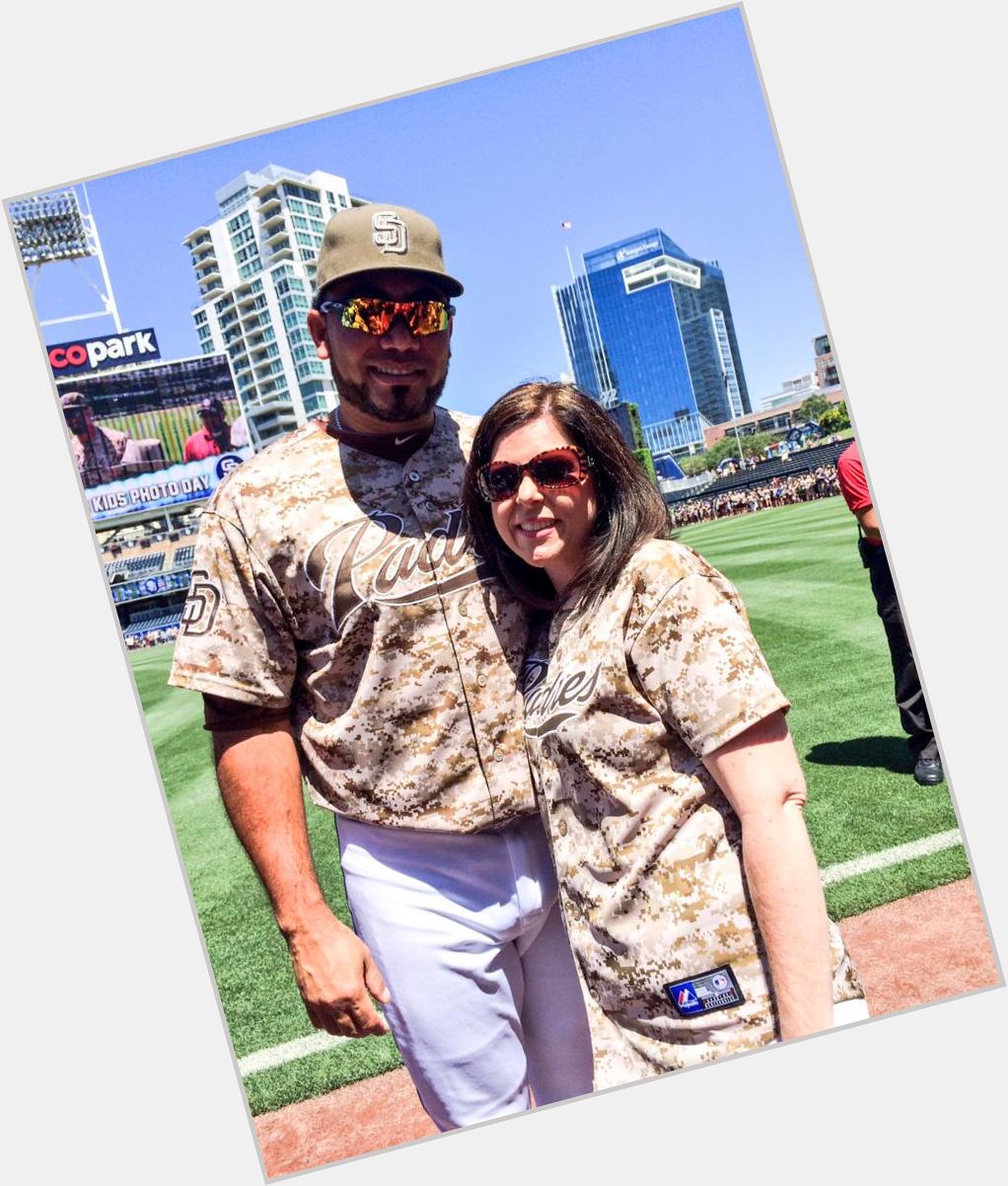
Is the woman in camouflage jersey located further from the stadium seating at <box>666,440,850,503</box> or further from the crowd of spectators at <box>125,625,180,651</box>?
the crowd of spectators at <box>125,625,180,651</box>

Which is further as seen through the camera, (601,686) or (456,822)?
(456,822)

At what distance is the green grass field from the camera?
2814mm

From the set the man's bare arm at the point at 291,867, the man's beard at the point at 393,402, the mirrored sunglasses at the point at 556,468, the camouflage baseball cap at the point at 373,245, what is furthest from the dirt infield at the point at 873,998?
the camouflage baseball cap at the point at 373,245

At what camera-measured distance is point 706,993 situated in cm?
189

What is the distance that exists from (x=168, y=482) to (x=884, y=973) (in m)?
2.39

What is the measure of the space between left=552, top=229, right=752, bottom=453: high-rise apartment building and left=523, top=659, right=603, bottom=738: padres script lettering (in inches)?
34.2

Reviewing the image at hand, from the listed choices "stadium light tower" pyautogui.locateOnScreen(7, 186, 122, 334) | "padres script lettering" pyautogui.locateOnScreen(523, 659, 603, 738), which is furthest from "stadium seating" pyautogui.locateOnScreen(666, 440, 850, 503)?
"stadium light tower" pyautogui.locateOnScreen(7, 186, 122, 334)

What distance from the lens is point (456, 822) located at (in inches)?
84.8

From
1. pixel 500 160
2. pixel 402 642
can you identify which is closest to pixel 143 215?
pixel 500 160

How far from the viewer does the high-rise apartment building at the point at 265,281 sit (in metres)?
2.56

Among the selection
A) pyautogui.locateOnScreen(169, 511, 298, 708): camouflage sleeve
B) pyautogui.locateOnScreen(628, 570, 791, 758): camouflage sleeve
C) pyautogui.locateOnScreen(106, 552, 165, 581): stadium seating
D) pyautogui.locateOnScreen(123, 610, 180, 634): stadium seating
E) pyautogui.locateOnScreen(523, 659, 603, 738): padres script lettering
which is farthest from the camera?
pyautogui.locateOnScreen(106, 552, 165, 581): stadium seating

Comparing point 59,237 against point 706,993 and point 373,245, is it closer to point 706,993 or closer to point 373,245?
point 373,245

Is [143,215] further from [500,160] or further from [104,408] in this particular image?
[500,160]

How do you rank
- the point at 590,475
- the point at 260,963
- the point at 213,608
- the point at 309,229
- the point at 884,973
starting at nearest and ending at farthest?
the point at 590,475 → the point at 213,608 → the point at 309,229 → the point at 884,973 → the point at 260,963
